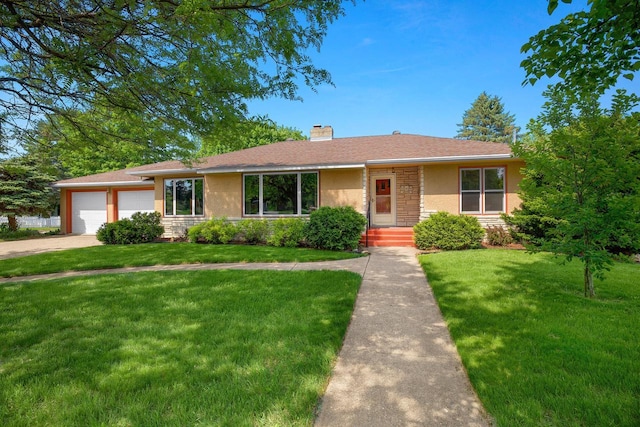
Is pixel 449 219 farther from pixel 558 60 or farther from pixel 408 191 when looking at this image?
pixel 558 60

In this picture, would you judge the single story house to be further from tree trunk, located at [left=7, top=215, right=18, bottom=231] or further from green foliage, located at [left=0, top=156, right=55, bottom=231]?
tree trunk, located at [left=7, top=215, right=18, bottom=231]

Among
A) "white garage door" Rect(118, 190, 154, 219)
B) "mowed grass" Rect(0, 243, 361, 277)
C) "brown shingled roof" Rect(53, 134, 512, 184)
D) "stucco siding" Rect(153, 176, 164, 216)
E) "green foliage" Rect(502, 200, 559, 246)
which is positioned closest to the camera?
"mowed grass" Rect(0, 243, 361, 277)

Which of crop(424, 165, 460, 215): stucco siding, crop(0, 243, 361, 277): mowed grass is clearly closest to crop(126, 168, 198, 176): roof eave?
crop(0, 243, 361, 277): mowed grass

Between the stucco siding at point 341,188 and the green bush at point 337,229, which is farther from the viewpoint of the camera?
the stucco siding at point 341,188

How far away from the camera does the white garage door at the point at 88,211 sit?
17.8 meters

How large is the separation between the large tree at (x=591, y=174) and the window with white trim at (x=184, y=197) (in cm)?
1224

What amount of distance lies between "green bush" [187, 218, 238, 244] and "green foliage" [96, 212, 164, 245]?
82.0 inches

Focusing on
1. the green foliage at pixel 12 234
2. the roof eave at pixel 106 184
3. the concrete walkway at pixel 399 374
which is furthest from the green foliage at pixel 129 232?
the concrete walkway at pixel 399 374

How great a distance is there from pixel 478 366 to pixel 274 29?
16.6ft

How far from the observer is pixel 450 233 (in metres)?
10.1

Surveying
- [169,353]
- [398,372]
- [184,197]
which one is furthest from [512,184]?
[184,197]

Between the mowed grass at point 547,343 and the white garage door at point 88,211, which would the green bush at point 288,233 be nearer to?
the mowed grass at point 547,343

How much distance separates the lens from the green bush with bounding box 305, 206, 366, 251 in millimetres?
9836

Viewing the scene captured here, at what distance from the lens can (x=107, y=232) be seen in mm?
12430
